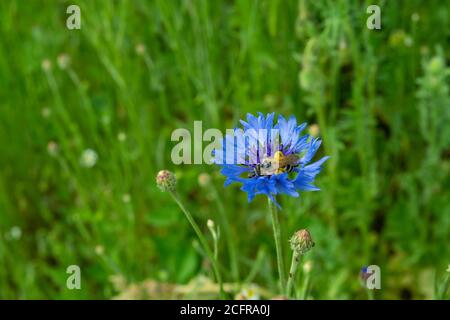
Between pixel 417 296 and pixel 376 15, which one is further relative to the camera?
pixel 417 296

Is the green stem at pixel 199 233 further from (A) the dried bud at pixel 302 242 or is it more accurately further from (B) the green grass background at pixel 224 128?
(B) the green grass background at pixel 224 128

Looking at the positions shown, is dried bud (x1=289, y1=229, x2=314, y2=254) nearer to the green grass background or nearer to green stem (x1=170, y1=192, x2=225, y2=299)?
green stem (x1=170, y1=192, x2=225, y2=299)

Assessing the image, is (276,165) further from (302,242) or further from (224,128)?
(224,128)

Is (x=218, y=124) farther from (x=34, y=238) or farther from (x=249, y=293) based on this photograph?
(x=34, y=238)

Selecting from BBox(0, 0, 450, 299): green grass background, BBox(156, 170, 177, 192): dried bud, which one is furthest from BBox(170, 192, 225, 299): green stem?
BBox(0, 0, 450, 299): green grass background

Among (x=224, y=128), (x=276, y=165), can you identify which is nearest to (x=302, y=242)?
(x=276, y=165)
